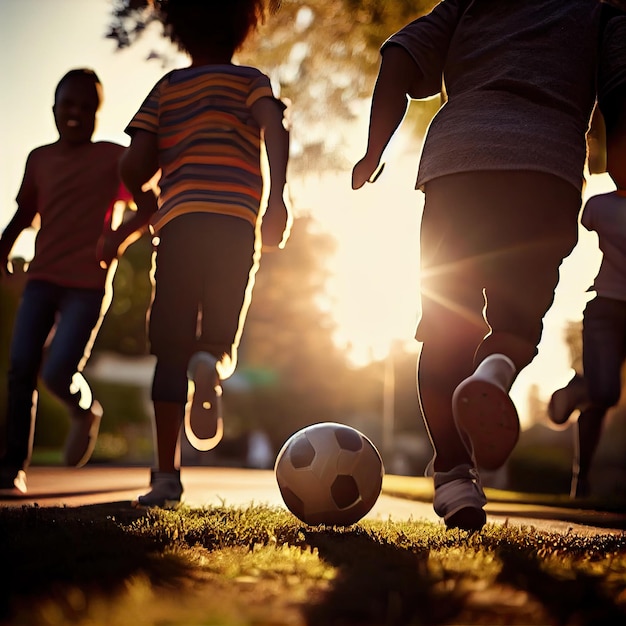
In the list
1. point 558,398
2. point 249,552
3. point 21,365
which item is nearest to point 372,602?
point 249,552

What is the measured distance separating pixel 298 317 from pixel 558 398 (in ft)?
83.1

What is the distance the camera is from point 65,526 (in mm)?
2910

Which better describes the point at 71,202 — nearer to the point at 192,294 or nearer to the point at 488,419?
the point at 192,294

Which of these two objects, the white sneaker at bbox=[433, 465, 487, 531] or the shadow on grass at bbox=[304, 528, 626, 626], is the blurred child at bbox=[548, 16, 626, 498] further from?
the shadow on grass at bbox=[304, 528, 626, 626]

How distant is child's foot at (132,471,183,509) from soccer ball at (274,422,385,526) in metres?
0.61

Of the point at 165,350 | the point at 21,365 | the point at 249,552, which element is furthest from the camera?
the point at 21,365

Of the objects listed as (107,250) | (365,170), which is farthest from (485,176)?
(107,250)

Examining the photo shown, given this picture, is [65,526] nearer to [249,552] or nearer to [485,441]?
[249,552]

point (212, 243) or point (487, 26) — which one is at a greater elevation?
point (487, 26)

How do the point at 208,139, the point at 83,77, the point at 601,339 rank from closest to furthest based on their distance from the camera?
the point at 208,139 → the point at 83,77 → the point at 601,339

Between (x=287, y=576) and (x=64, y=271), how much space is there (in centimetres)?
338

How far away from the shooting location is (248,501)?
5.11m

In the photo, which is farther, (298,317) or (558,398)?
(298,317)

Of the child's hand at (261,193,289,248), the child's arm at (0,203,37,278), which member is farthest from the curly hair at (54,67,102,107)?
the child's hand at (261,193,289,248)
